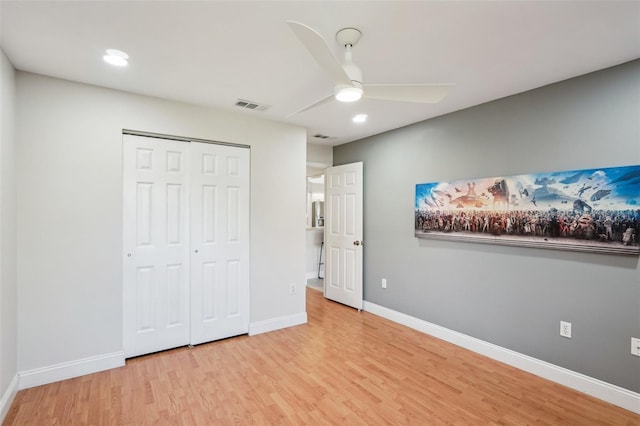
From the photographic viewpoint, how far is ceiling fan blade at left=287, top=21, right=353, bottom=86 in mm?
1330

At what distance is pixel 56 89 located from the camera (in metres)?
2.50

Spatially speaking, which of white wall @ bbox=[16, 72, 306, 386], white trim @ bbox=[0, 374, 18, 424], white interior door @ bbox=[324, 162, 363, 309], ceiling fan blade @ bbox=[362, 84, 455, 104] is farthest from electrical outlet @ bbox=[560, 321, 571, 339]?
white trim @ bbox=[0, 374, 18, 424]

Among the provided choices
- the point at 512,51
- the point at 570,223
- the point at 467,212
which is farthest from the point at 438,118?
the point at 570,223

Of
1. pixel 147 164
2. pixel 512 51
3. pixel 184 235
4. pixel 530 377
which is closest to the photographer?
pixel 512 51

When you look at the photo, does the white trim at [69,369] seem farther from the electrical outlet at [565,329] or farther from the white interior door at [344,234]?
the electrical outlet at [565,329]

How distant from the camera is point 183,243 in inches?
122

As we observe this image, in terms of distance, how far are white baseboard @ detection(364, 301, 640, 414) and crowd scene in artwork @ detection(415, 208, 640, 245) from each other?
1085mm

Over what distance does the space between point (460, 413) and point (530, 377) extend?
94cm

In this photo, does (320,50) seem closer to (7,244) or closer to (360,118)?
(360,118)

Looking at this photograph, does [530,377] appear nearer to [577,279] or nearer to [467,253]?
[577,279]

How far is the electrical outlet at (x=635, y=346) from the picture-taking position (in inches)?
85.0

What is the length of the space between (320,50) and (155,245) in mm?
2432

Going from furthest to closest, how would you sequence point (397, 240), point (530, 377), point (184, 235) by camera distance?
1. point (397, 240)
2. point (184, 235)
3. point (530, 377)

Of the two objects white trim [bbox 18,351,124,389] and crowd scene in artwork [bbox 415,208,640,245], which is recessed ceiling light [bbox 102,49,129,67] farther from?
crowd scene in artwork [bbox 415,208,640,245]
